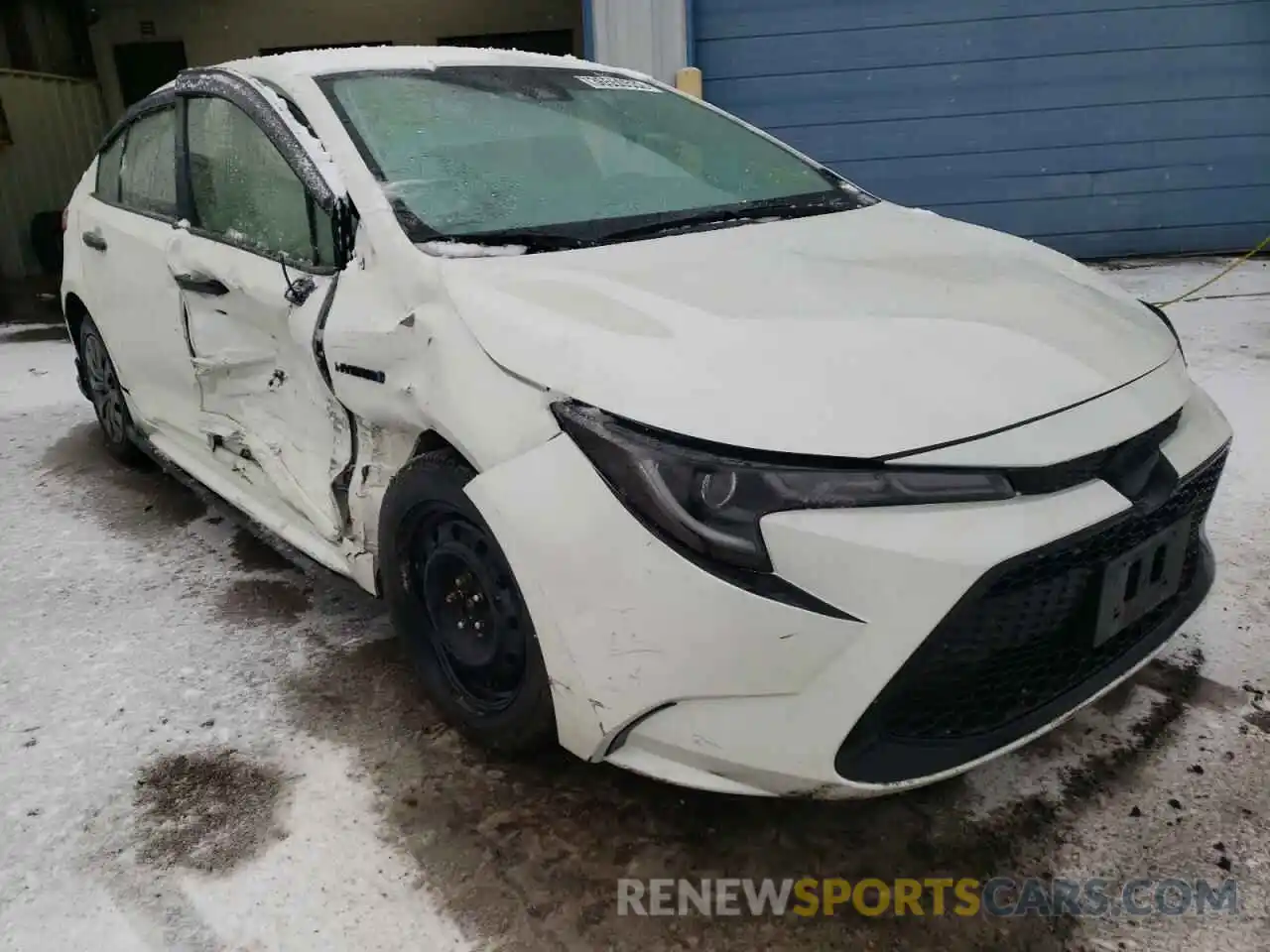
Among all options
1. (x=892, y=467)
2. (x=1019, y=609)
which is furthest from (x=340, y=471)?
(x=1019, y=609)

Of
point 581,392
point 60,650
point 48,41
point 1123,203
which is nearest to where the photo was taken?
point 581,392

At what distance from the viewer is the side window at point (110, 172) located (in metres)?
3.60

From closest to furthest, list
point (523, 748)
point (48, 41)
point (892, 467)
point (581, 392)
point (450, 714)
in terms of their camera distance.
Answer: point (892, 467) < point (581, 392) < point (523, 748) < point (450, 714) < point (48, 41)

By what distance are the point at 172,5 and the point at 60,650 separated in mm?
11483

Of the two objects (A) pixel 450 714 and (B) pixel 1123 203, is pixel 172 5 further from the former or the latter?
(A) pixel 450 714

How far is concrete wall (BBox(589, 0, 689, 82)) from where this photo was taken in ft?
21.3

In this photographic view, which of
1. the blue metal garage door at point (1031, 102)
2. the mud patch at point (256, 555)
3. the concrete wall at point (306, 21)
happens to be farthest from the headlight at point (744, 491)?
the concrete wall at point (306, 21)

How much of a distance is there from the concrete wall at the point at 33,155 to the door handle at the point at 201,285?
29.6ft

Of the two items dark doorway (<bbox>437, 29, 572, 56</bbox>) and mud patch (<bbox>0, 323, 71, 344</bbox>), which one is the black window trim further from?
dark doorway (<bbox>437, 29, 572, 56</bbox>)

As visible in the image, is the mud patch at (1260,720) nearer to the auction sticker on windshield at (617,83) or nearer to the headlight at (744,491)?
the headlight at (744,491)

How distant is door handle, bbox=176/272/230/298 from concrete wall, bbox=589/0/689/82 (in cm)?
448

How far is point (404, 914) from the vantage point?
1746 millimetres

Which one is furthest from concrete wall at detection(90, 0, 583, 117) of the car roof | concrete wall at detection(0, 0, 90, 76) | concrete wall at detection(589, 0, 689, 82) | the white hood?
the white hood

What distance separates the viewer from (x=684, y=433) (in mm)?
1560
